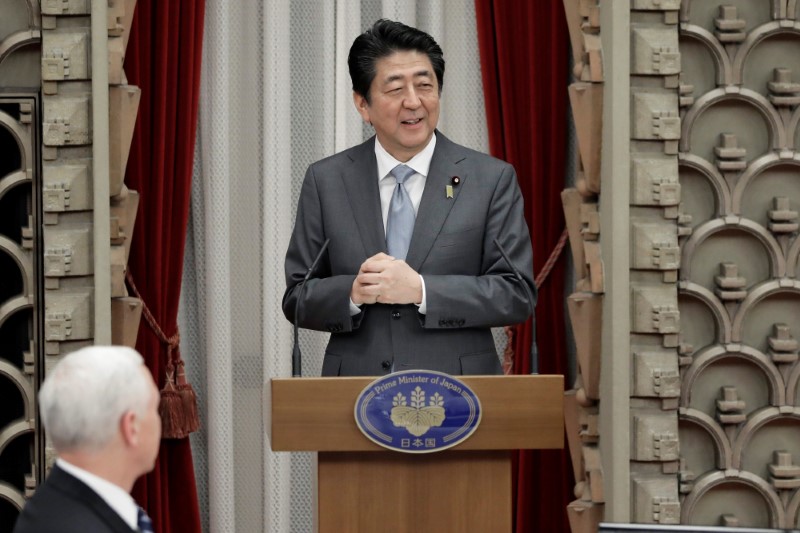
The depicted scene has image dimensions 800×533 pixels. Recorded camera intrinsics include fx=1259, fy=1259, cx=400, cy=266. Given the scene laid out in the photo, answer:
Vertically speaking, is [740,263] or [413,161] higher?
[413,161]

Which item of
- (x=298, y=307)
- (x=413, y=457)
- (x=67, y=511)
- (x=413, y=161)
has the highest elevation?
(x=413, y=161)

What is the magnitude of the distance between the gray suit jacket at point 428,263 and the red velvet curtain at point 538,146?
1.19 metres

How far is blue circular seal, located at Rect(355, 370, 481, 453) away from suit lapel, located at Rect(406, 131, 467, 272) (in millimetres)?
512

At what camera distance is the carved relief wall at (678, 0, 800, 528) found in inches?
173

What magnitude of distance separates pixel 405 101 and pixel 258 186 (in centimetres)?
161

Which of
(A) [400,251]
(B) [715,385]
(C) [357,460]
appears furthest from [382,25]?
(B) [715,385]

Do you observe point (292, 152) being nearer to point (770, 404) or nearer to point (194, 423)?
point (194, 423)

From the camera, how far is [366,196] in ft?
12.3

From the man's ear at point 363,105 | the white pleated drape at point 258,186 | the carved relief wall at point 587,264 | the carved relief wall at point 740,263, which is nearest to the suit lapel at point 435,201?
the man's ear at point 363,105

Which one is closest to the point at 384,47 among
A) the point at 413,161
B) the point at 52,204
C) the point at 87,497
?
the point at 413,161

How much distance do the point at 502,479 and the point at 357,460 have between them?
395mm

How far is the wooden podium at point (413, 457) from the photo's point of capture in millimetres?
3273

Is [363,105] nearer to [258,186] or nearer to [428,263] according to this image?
[428,263]

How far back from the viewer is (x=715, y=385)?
4.45 metres
